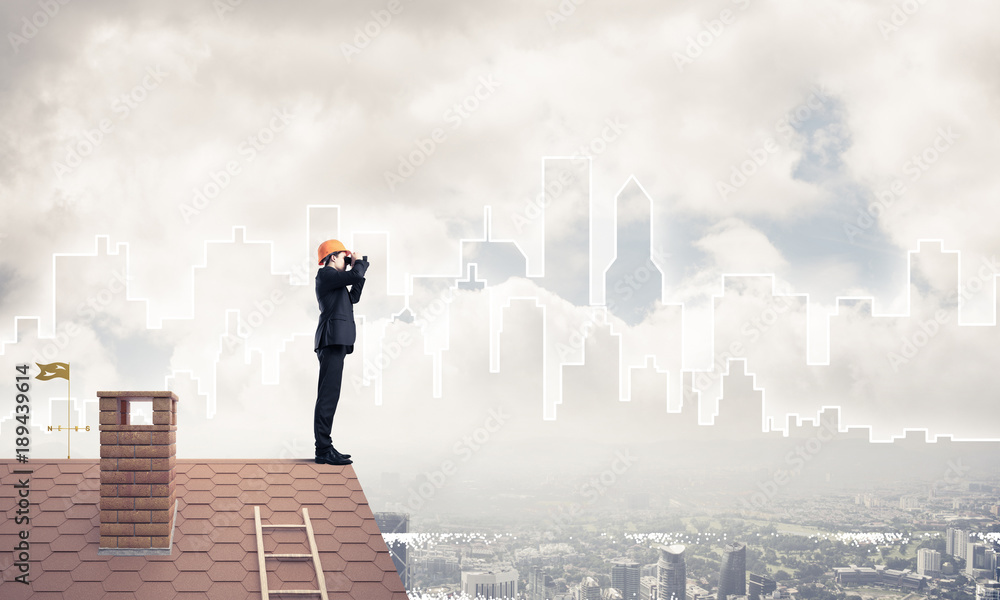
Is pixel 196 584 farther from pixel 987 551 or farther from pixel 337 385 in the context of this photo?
pixel 987 551

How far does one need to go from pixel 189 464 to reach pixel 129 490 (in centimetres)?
157

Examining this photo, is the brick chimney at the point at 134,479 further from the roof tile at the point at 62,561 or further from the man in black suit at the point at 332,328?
the man in black suit at the point at 332,328

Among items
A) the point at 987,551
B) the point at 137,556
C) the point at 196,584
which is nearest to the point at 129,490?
the point at 137,556

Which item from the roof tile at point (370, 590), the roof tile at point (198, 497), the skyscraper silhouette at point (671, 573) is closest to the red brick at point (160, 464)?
the roof tile at point (198, 497)

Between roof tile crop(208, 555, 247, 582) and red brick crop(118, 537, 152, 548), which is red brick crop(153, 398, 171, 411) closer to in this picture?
red brick crop(118, 537, 152, 548)

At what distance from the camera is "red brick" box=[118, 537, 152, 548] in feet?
26.3

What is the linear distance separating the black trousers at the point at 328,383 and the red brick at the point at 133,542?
261 centimetres

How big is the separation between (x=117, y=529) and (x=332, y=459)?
8.97 ft

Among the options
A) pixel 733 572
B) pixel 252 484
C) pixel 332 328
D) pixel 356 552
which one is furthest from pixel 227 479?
pixel 733 572

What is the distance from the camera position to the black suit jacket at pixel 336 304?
33.1ft

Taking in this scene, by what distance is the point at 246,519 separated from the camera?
28.5 ft

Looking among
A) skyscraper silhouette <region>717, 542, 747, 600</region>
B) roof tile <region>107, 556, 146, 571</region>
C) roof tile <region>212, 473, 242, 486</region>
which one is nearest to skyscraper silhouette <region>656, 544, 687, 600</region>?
skyscraper silhouette <region>717, 542, 747, 600</region>

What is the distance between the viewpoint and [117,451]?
26.4ft

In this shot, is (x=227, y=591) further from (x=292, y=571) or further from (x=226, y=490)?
(x=226, y=490)
